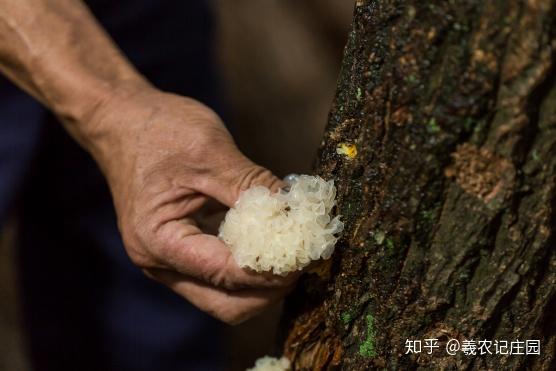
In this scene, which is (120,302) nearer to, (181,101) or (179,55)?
(179,55)

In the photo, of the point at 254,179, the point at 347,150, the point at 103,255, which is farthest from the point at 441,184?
the point at 103,255

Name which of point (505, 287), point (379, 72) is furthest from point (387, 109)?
point (505, 287)

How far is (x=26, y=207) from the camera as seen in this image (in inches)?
85.1

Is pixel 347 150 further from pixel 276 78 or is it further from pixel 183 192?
pixel 276 78

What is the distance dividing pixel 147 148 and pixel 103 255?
43.3 inches

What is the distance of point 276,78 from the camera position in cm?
344

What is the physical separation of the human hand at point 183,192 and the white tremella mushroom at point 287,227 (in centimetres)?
8

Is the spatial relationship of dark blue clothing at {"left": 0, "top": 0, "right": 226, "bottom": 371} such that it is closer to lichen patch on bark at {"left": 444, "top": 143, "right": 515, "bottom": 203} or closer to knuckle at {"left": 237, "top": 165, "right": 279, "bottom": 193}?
knuckle at {"left": 237, "top": 165, "right": 279, "bottom": 193}

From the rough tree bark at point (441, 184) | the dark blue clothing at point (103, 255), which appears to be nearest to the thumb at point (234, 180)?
the rough tree bark at point (441, 184)

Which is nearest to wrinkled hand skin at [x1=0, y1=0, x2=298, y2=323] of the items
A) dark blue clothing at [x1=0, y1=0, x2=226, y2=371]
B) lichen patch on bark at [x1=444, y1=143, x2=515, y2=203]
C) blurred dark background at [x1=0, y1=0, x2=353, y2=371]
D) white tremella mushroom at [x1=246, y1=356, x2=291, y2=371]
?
white tremella mushroom at [x1=246, y1=356, x2=291, y2=371]

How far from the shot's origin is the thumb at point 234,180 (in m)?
1.17

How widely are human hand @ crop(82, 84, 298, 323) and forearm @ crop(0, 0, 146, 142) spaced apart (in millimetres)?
104

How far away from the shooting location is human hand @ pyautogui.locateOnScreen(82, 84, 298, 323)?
1.17 metres

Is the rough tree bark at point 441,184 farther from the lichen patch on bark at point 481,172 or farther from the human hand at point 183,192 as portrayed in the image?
the human hand at point 183,192
